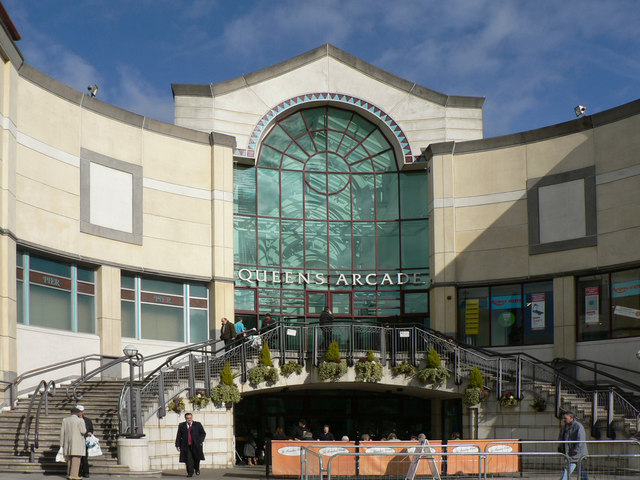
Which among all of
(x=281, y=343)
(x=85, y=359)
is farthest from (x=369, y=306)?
(x=85, y=359)

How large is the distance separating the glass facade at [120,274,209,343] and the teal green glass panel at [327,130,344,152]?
7405mm

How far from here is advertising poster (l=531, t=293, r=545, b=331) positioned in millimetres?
33000

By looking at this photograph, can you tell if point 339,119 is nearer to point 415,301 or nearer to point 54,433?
point 415,301

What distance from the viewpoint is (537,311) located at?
109ft

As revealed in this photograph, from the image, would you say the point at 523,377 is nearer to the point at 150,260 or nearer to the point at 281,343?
the point at 281,343

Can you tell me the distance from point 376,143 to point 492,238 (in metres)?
5.97

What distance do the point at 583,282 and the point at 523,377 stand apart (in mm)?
5101

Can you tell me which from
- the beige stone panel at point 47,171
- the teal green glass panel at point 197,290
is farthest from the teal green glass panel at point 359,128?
the beige stone panel at point 47,171

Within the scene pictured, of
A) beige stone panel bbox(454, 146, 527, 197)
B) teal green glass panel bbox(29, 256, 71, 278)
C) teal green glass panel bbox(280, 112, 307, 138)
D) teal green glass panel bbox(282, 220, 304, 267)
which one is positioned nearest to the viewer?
teal green glass panel bbox(29, 256, 71, 278)

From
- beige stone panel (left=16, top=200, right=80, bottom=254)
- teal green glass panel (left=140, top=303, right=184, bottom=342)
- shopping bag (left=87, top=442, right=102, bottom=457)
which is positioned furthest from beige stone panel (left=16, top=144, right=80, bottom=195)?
shopping bag (left=87, top=442, right=102, bottom=457)

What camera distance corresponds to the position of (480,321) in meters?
34.3

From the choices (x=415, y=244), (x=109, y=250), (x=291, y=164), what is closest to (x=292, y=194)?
(x=291, y=164)

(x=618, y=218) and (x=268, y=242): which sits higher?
(x=618, y=218)

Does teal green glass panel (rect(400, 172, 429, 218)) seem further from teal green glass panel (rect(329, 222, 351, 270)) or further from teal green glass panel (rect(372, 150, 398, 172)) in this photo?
teal green glass panel (rect(329, 222, 351, 270))
